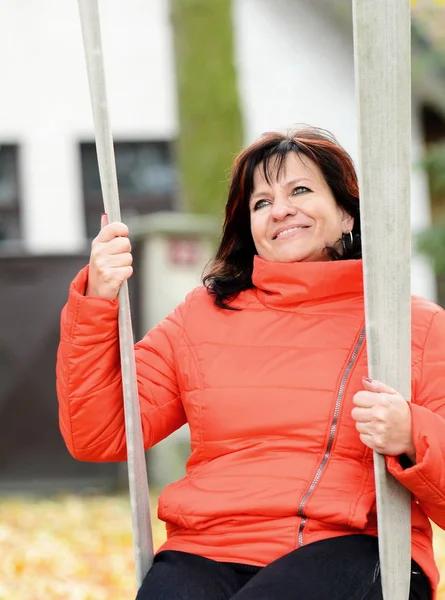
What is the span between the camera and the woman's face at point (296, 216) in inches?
100

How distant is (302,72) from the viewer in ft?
38.7

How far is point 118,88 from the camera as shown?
37.8 feet

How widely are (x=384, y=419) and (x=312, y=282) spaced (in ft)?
1.45

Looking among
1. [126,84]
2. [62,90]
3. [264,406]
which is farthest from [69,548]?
[126,84]

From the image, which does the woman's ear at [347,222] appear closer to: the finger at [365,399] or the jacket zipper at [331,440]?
the jacket zipper at [331,440]

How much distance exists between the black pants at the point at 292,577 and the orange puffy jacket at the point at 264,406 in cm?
3

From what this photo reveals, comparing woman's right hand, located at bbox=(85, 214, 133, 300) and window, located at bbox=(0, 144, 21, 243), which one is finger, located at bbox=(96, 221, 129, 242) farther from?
window, located at bbox=(0, 144, 21, 243)

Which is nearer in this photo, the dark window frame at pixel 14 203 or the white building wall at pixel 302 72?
the dark window frame at pixel 14 203

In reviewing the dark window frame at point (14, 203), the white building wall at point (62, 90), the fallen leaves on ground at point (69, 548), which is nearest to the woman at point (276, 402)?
the fallen leaves on ground at point (69, 548)

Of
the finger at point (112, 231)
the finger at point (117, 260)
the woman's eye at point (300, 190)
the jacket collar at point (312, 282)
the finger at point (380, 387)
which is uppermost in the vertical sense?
the woman's eye at point (300, 190)

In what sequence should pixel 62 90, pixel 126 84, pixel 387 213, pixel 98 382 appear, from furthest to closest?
pixel 126 84 → pixel 62 90 → pixel 98 382 → pixel 387 213

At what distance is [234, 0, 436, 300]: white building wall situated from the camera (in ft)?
38.4

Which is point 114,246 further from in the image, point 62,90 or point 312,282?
point 62,90

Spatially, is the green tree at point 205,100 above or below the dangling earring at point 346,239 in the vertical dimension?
above
